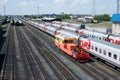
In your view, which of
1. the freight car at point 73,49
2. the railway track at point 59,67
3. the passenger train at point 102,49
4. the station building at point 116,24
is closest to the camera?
the railway track at point 59,67

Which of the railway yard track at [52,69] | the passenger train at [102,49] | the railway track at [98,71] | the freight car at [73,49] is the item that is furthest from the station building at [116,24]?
the railway track at [98,71]

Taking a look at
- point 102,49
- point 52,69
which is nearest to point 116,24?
point 102,49

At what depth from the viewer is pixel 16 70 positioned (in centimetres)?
3147

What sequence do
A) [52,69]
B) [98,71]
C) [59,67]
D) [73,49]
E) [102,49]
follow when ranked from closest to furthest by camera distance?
[98,71]
[52,69]
[59,67]
[102,49]
[73,49]

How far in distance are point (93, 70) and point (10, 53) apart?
787 inches

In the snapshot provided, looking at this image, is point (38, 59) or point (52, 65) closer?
point (52, 65)

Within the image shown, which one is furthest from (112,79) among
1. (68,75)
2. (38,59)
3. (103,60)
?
(38,59)

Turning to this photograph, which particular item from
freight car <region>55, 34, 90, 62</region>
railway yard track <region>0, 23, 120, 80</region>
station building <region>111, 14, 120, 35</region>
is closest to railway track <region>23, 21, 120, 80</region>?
railway yard track <region>0, 23, 120, 80</region>

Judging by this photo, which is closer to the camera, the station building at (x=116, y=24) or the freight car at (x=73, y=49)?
the freight car at (x=73, y=49)

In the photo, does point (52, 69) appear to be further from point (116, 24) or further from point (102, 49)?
point (116, 24)

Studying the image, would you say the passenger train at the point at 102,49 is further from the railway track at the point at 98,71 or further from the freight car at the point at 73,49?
the railway track at the point at 98,71

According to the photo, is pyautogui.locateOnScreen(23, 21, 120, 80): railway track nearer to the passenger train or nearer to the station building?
the passenger train

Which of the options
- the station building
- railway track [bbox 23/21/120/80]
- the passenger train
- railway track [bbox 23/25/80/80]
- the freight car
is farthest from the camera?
the station building

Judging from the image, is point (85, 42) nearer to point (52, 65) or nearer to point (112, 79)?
point (52, 65)
